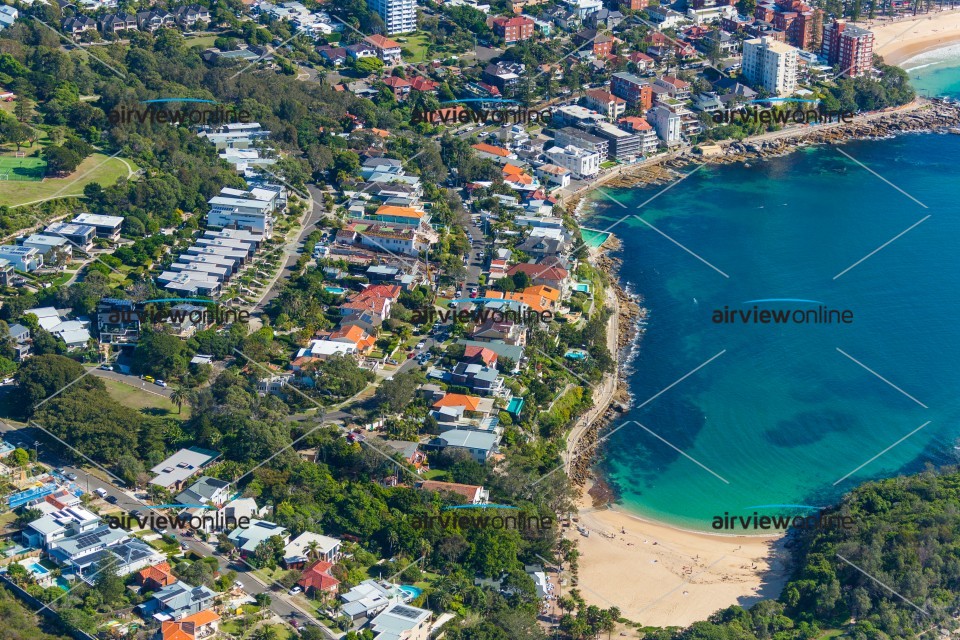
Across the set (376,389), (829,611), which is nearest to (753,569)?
(829,611)

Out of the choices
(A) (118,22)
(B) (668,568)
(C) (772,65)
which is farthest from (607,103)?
(B) (668,568)

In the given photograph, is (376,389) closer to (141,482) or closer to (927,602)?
(141,482)

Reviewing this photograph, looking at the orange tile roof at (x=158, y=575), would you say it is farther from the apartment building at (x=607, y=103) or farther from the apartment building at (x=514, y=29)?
the apartment building at (x=514, y=29)

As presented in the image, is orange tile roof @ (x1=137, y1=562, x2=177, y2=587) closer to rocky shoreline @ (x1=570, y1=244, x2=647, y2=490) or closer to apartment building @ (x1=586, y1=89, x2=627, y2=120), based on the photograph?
rocky shoreline @ (x1=570, y1=244, x2=647, y2=490)

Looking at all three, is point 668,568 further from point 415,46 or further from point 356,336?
point 415,46

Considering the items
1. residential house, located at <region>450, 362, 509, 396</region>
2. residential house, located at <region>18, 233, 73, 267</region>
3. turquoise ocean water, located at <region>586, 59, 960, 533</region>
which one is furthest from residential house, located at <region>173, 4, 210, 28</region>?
residential house, located at <region>450, 362, 509, 396</region>

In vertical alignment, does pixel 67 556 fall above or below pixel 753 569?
above
